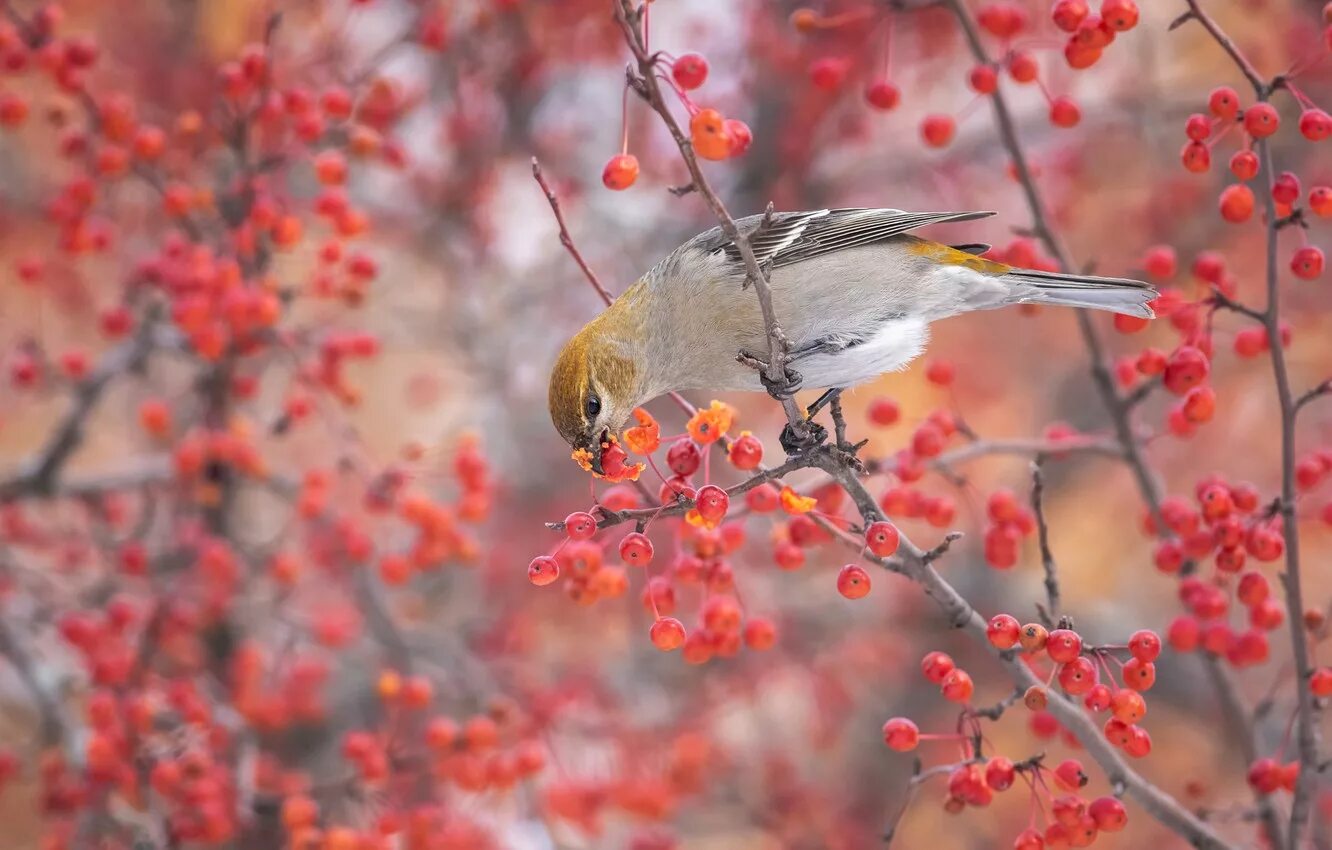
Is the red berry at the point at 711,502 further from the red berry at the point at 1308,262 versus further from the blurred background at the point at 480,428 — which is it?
the red berry at the point at 1308,262

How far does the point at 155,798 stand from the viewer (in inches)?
147

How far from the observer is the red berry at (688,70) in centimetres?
242

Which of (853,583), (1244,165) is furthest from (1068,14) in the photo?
(853,583)

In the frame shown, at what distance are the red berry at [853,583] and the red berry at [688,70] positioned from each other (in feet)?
3.50

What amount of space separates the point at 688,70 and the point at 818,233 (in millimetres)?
→ 1317

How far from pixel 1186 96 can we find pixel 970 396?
6.66 feet

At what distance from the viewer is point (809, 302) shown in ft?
11.3

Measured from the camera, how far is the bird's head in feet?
9.80

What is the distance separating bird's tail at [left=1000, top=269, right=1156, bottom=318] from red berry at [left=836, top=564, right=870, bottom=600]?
1.18 metres

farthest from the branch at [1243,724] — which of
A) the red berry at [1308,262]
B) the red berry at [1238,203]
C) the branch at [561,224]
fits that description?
the branch at [561,224]

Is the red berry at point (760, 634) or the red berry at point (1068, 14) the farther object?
the red berry at point (760, 634)

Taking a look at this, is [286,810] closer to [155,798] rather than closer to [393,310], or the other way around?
[155,798]

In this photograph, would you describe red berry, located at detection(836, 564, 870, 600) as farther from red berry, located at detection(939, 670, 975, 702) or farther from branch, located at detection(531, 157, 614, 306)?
branch, located at detection(531, 157, 614, 306)

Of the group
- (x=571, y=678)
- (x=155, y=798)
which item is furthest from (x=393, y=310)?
(x=155, y=798)
